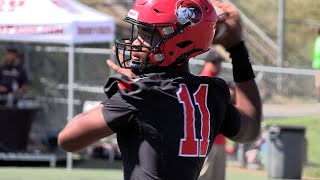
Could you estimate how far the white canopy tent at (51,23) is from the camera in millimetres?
12523

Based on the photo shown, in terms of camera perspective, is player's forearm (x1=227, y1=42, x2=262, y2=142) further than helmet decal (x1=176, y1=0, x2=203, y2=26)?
Yes

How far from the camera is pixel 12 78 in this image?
13.9 metres

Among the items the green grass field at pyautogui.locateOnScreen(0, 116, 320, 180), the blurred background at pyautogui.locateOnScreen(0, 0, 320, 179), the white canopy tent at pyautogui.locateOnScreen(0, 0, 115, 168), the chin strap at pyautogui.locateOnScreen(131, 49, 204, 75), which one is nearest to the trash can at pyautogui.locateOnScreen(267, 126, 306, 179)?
the blurred background at pyautogui.locateOnScreen(0, 0, 320, 179)

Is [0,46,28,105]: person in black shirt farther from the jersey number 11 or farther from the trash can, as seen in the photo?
the jersey number 11

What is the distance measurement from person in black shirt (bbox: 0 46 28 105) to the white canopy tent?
1.07 metres

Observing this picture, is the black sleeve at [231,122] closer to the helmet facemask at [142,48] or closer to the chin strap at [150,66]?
the chin strap at [150,66]

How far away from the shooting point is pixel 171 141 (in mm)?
2975

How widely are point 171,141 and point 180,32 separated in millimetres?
427

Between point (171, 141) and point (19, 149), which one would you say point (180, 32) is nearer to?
point (171, 141)

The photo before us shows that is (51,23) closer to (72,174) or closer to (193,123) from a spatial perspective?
(72,174)

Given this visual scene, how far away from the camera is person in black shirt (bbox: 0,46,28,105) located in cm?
1385

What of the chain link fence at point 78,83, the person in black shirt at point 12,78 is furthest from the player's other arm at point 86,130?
the chain link fence at point 78,83

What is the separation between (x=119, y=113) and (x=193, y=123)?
31 centimetres

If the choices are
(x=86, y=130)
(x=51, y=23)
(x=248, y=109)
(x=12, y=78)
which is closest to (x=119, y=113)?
(x=86, y=130)
